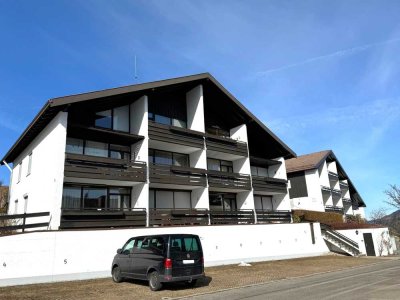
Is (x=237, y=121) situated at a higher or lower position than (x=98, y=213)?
higher

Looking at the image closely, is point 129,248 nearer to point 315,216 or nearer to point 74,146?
point 74,146

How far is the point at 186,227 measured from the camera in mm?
20938

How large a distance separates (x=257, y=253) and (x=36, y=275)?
1456 centimetres

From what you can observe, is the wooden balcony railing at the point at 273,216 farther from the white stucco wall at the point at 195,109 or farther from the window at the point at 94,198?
the window at the point at 94,198

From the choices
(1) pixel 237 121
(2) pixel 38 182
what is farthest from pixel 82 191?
(1) pixel 237 121

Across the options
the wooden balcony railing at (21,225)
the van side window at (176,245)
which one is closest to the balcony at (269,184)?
the van side window at (176,245)

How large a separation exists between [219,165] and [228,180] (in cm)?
292

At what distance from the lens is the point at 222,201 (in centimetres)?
2842

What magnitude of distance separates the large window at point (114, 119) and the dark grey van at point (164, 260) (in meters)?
10.1

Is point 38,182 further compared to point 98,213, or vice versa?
point 38,182

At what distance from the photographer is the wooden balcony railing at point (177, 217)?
2111 centimetres

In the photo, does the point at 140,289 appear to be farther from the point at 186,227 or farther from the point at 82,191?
the point at 82,191

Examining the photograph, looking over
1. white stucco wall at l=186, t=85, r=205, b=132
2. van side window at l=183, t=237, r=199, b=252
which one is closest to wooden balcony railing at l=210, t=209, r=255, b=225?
white stucco wall at l=186, t=85, r=205, b=132

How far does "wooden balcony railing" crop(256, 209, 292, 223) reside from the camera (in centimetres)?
2836
